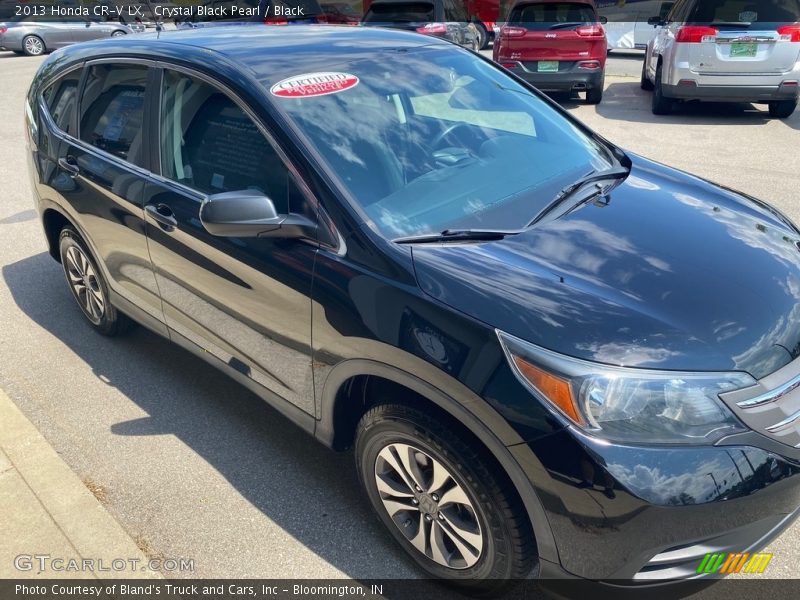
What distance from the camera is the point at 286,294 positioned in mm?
2531

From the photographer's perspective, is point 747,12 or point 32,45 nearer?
point 747,12

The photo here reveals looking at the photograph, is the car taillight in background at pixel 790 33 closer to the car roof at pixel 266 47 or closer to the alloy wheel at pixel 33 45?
the car roof at pixel 266 47

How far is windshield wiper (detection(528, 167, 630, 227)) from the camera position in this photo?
2.63m

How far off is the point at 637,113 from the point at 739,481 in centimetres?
900

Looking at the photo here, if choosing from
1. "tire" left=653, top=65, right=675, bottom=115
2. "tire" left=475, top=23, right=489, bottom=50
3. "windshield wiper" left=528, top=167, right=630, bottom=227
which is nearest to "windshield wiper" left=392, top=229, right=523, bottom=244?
"windshield wiper" left=528, top=167, right=630, bottom=227

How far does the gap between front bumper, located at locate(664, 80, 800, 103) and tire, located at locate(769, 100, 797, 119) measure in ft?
0.50

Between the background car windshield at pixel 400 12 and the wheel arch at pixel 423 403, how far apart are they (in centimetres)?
1015

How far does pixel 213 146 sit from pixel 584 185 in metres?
1.58

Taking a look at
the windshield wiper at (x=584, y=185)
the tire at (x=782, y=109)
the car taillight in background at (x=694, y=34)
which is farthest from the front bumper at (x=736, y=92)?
the windshield wiper at (x=584, y=185)

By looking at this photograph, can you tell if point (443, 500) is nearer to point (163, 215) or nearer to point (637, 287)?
point (637, 287)

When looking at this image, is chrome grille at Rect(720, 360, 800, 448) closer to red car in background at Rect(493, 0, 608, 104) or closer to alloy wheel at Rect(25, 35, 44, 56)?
red car in background at Rect(493, 0, 608, 104)

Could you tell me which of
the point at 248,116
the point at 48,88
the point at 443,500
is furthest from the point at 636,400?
the point at 48,88

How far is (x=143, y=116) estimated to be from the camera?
3238 mm

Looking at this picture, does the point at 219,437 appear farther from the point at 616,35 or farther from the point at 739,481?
the point at 616,35
